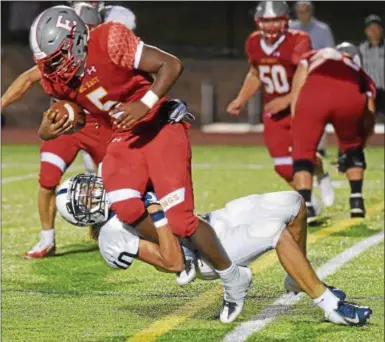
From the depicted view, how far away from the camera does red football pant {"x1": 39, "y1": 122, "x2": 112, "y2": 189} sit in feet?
26.1

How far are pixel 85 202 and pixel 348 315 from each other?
130cm

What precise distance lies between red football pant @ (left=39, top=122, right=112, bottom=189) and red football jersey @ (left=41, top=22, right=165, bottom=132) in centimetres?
178

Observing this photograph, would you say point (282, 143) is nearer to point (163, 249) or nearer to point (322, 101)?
point (322, 101)

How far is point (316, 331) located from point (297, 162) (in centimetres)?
357

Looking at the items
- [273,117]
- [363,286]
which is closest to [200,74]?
[273,117]

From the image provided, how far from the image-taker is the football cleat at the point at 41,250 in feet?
26.3

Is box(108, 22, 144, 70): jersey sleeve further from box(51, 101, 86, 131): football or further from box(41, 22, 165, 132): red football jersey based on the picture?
box(51, 101, 86, 131): football

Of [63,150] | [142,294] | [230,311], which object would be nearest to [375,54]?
[63,150]

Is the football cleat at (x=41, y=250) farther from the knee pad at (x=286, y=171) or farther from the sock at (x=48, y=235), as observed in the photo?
the knee pad at (x=286, y=171)

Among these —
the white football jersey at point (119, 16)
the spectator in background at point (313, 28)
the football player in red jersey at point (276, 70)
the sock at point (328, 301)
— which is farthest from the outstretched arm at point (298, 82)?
the spectator in background at point (313, 28)

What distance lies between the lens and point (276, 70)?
941 cm

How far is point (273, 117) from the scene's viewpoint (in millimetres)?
9570

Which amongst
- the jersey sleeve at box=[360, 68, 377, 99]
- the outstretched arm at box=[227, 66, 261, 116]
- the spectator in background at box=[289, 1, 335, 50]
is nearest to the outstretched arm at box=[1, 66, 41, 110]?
the outstretched arm at box=[227, 66, 261, 116]

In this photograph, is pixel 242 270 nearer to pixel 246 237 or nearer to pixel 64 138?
pixel 246 237
